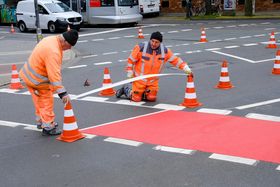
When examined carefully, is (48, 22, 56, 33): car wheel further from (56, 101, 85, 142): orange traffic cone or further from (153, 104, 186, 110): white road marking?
(56, 101, 85, 142): orange traffic cone

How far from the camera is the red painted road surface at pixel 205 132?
239 inches

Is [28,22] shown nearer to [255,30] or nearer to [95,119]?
[255,30]

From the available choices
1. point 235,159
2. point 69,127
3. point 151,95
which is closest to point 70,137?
point 69,127

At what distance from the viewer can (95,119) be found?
26.3ft

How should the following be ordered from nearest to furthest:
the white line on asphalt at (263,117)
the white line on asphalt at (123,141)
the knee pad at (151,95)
A: the white line on asphalt at (123,141) → the white line on asphalt at (263,117) → the knee pad at (151,95)

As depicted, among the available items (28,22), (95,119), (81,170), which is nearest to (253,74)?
(95,119)

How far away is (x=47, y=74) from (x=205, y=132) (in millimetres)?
2564

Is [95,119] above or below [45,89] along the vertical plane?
below

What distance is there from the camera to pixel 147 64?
29.7 feet

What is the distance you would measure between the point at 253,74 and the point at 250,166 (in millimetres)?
6595

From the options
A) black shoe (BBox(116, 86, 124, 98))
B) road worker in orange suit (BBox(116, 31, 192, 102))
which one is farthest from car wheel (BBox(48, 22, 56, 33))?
road worker in orange suit (BBox(116, 31, 192, 102))

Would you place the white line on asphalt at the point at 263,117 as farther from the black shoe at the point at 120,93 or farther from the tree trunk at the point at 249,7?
the tree trunk at the point at 249,7

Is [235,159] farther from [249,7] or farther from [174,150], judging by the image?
[249,7]

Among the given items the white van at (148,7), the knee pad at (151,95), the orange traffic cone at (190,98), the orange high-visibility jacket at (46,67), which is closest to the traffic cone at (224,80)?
the orange traffic cone at (190,98)
